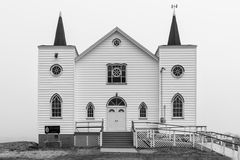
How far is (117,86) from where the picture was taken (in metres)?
29.8

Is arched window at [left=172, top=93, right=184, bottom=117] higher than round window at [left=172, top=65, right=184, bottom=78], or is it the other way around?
round window at [left=172, top=65, right=184, bottom=78]

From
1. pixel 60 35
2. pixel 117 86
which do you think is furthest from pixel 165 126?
pixel 60 35

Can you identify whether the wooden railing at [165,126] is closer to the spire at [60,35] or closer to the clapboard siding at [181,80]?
the clapboard siding at [181,80]

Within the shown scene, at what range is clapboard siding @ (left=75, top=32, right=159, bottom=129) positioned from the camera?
29.6 meters

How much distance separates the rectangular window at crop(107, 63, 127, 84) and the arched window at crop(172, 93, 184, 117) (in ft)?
14.3

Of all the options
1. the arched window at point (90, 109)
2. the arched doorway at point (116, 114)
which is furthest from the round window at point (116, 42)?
the arched window at point (90, 109)

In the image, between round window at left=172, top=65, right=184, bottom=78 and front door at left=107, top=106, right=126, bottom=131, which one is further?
front door at left=107, top=106, right=126, bottom=131

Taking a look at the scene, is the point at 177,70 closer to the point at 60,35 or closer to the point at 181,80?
the point at 181,80

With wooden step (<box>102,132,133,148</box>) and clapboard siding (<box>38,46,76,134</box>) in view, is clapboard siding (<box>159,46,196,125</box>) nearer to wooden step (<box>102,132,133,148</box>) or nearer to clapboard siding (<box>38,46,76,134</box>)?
wooden step (<box>102,132,133,148</box>)

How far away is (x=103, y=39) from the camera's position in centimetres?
2980

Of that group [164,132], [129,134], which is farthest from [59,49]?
[164,132]

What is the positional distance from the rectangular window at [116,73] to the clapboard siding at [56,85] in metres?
3.08

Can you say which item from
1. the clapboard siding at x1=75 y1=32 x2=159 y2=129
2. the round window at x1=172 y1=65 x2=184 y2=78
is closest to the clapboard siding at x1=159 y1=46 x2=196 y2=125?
the round window at x1=172 y1=65 x2=184 y2=78

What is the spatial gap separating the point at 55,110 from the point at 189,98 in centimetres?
1061
